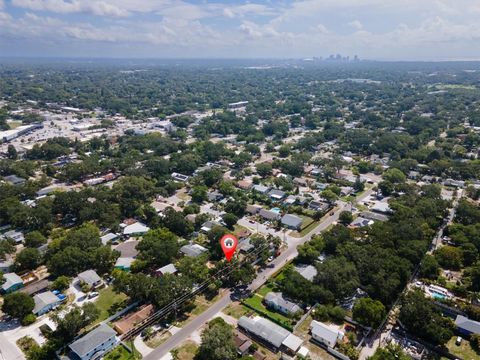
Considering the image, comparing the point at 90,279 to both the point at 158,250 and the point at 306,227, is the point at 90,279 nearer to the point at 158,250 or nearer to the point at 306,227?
the point at 158,250

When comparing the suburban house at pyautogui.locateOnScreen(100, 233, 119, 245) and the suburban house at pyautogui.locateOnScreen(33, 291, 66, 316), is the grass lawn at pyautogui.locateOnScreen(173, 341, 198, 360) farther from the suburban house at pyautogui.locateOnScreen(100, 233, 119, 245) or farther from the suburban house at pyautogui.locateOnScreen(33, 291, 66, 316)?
the suburban house at pyautogui.locateOnScreen(100, 233, 119, 245)

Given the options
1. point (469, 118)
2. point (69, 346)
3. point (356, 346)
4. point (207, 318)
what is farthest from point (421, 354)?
point (469, 118)

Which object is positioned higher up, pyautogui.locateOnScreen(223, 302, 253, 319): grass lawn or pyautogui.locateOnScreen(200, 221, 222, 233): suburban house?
pyautogui.locateOnScreen(200, 221, 222, 233): suburban house

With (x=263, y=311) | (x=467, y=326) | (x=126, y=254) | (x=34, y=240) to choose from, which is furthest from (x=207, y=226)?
(x=467, y=326)

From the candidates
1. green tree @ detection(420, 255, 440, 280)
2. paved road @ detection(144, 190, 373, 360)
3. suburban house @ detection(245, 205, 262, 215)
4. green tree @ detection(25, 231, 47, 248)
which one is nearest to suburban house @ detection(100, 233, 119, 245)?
green tree @ detection(25, 231, 47, 248)

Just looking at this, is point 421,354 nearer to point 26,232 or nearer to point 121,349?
point 121,349

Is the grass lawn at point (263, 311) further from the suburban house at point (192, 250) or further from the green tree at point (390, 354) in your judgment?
the suburban house at point (192, 250)

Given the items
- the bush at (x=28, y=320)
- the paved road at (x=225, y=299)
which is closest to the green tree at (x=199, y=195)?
the paved road at (x=225, y=299)
